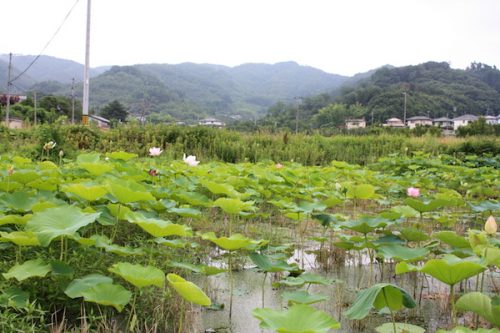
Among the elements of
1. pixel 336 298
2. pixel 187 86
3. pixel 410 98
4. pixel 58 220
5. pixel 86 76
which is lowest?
pixel 336 298

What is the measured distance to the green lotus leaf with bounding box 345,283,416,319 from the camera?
1116mm

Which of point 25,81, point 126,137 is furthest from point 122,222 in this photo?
point 25,81

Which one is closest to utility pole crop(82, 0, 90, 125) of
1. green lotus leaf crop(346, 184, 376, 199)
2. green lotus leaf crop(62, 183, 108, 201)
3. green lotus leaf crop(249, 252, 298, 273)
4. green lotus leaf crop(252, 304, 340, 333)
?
green lotus leaf crop(346, 184, 376, 199)

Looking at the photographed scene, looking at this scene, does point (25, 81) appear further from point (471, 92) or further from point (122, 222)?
point (122, 222)

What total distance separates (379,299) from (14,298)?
1.03 m

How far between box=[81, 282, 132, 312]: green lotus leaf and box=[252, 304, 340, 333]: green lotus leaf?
1.40ft

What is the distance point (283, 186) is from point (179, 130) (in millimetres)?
5569

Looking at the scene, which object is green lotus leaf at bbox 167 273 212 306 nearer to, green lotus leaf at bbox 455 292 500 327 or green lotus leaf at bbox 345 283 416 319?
green lotus leaf at bbox 345 283 416 319

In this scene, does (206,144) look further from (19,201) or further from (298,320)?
(298,320)

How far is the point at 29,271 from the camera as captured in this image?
1279 millimetres

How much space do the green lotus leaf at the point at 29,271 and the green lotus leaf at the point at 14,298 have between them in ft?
0.17

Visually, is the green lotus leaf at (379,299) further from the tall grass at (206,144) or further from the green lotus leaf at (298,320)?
the tall grass at (206,144)

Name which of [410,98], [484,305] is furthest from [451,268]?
[410,98]

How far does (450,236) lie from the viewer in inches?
70.9
